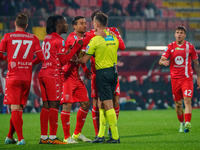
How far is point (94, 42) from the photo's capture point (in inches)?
262

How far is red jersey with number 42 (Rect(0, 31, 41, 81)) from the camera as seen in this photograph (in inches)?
256

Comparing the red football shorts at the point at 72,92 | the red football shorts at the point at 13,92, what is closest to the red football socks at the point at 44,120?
the red football shorts at the point at 13,92

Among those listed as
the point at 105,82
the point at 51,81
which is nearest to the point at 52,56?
the point at 51,81

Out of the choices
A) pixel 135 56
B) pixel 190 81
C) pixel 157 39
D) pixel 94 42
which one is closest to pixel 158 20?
pixel 157 39

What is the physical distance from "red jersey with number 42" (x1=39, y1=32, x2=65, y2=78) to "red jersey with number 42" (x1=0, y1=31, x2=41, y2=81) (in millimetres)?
246

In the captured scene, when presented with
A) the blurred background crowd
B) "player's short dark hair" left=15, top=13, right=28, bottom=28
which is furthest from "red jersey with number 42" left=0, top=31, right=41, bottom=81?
the blurred background crowd

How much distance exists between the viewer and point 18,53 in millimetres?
6508

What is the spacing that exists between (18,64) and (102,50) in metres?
1.36

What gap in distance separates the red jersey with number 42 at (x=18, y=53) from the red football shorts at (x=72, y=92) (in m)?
0.87

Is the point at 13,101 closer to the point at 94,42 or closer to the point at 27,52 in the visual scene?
the point at 27,52

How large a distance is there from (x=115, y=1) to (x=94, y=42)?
16164 millimetres

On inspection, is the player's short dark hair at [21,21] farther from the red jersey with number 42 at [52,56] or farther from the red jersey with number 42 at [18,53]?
the red jersey with number 42 at [52,56]

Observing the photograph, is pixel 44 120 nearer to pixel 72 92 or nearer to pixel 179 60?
pixel 72 92

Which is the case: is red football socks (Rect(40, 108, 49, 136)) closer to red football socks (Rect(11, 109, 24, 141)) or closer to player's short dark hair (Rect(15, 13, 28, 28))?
red football socks (Rect(11, 109, 24, 141))
